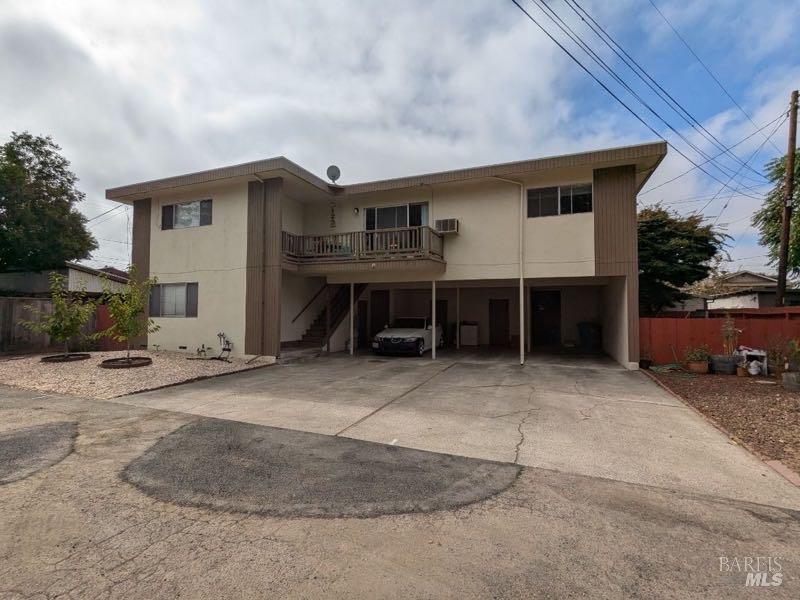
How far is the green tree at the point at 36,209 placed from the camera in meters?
17.5

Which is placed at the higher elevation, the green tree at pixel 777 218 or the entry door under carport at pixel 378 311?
the green tree at pixel 777 218

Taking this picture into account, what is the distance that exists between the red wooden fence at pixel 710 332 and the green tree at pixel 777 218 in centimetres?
498

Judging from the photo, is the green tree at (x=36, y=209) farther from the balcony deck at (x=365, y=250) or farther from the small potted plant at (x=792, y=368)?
the small potted plant at (x=792, y=368)

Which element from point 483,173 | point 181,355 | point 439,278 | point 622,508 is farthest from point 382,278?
point 622,508

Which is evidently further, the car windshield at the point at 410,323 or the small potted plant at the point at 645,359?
the car windshield at the point at 410,323

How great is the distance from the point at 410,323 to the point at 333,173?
244 inches

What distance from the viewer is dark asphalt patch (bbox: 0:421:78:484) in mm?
4129

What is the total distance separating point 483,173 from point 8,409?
12128mm

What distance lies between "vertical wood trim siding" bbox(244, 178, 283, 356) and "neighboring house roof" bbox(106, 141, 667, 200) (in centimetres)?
74

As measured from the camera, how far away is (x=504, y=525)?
310 centimetres

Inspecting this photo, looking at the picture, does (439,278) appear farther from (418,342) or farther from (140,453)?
(140,453)

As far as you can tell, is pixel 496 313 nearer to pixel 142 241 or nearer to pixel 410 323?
pixel 410 323

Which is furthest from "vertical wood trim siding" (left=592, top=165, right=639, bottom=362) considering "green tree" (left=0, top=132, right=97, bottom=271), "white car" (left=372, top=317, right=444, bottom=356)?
"green tree" (left=0, top=132, right=97, bottom=271)

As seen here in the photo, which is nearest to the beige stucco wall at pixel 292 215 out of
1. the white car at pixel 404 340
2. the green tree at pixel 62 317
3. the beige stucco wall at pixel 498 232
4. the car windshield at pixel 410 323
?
the beige stucco wall at pixel 498 232
